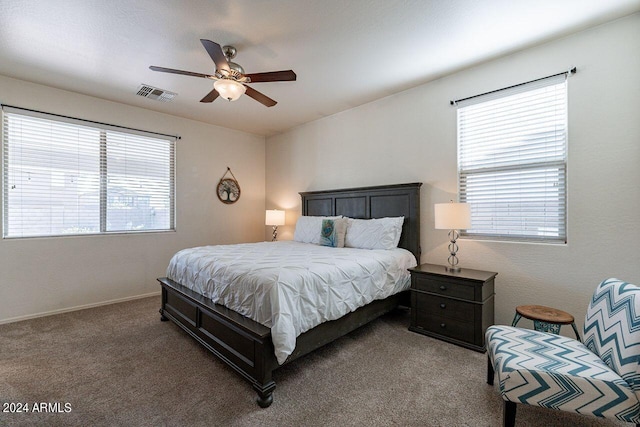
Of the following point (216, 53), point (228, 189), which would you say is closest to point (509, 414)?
point (216, 53)

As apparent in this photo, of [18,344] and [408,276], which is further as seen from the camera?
[408,276]

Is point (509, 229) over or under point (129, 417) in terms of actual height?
over

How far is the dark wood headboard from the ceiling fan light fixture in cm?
210

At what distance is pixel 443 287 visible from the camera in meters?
2.69

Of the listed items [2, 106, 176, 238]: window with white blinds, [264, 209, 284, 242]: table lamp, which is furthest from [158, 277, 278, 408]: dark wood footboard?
[264, 209, 284, 242]: table lamp

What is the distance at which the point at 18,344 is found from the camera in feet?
8.63

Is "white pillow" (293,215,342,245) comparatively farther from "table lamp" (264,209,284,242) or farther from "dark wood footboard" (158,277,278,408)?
"dark wood footboard" (158,277,278,408)

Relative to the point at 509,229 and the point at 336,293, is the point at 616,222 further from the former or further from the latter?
the point at 336,293

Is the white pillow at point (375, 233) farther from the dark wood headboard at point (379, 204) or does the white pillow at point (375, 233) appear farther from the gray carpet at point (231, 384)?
the gray carpet at point (231, 384)

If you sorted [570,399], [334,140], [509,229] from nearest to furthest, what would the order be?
[570,399]
[509,229]
[334,140]

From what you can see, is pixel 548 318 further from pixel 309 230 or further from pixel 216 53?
pixel 216 53

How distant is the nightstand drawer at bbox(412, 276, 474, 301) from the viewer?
2.54 metres

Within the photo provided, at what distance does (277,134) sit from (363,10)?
350 cm

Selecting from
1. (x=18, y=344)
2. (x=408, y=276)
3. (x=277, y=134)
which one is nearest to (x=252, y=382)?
(x=408, y=276)
